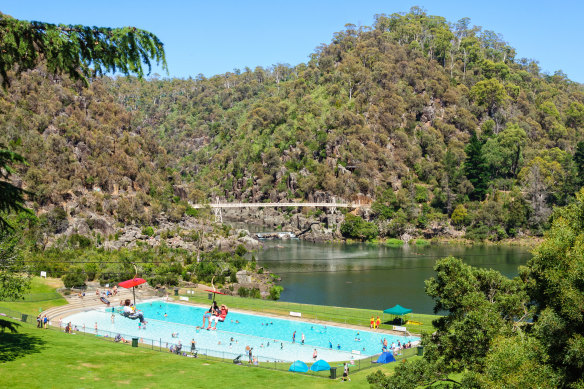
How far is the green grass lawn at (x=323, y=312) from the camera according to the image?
1626 inches

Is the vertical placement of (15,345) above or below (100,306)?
above

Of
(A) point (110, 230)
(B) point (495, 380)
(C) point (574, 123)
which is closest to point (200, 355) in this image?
(B) point (495, 380)

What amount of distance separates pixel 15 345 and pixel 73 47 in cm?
1375

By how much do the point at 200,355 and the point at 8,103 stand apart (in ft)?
237

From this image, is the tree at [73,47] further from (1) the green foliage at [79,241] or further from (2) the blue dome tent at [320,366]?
(1) the green foliage at [79,241]

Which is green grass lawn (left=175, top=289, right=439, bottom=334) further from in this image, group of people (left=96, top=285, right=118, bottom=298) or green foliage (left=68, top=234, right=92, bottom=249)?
green foliage (left=68, top=234, right=92, bottom=249)

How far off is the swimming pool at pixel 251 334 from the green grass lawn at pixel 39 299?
8.68 feet

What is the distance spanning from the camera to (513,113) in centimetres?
15325

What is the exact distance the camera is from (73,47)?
15141mm

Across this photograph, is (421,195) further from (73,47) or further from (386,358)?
(73,47)

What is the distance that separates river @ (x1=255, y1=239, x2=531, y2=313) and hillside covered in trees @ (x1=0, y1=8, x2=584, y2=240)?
16.2 meters

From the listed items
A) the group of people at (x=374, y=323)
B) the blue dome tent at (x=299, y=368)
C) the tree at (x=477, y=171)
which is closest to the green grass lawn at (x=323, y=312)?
the group of people at (x=374, y=323)

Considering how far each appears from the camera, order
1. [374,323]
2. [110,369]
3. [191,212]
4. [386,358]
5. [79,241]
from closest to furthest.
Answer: [110,369] → [386,358] → [374,323] → [79,241] → [191,212]

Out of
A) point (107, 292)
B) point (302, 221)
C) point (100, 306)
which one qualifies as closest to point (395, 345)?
point (100, 306)
